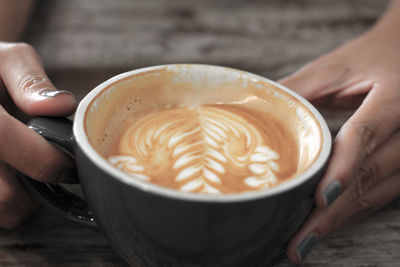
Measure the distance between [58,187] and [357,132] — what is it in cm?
45

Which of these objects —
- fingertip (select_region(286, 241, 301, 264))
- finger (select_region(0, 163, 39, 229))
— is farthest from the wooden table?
fingertip (select_region(286, 241, 301, 264))

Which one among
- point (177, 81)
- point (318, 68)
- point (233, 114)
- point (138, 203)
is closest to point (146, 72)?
point (177, 81)

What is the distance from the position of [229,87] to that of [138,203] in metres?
0.32

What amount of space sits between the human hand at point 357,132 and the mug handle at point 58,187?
31 cm

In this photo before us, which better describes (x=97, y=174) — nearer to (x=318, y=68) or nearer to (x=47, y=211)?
(x=47, y=211)

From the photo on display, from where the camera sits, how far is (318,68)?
951 mm

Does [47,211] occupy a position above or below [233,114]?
below

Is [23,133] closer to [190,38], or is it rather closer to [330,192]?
[330,192]

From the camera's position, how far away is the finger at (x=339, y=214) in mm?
585

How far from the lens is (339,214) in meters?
0.67

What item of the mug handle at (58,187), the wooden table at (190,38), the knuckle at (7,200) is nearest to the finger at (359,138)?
the wooden table at (190,38)

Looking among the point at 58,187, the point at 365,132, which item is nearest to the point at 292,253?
the point at 365,132

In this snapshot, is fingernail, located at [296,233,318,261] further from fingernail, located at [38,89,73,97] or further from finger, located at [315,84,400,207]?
fingernail, located at [38,89,73,97]

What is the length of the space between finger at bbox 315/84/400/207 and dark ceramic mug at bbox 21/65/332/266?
17 millimetres
